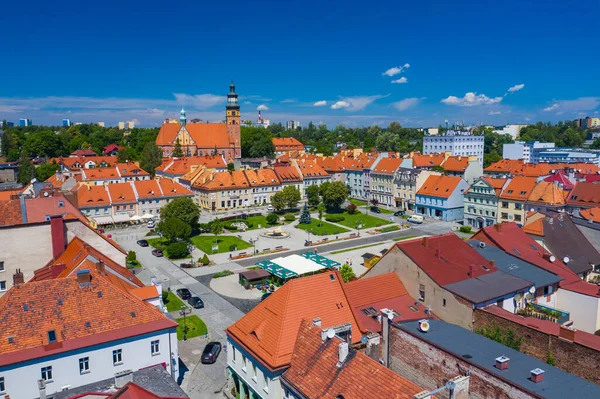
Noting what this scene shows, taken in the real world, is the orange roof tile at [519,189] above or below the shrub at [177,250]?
above

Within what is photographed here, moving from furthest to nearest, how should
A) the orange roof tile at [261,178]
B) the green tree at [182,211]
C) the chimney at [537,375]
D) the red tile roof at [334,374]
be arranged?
the orange roof tile at [261,178], the green tree at [182,211], the chimney at [537,375], the red tile roof at [334,374]

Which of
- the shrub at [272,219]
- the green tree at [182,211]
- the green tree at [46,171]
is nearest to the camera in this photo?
the green tree at [182,211]

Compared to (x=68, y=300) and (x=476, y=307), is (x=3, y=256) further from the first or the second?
(x=476, y=307)

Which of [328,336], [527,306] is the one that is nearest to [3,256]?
[328,336]

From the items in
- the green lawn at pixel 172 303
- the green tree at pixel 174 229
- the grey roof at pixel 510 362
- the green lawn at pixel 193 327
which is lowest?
the green lawn at pixel 193 327

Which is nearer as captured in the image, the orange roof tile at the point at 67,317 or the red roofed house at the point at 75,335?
the red roofed house at the point at 75,335

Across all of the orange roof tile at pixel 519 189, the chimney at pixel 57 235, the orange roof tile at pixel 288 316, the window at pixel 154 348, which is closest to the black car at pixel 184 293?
the chimney at pixel 57 235

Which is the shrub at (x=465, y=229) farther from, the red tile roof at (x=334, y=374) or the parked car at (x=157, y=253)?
the red tile roof at (x=334, y=374)
